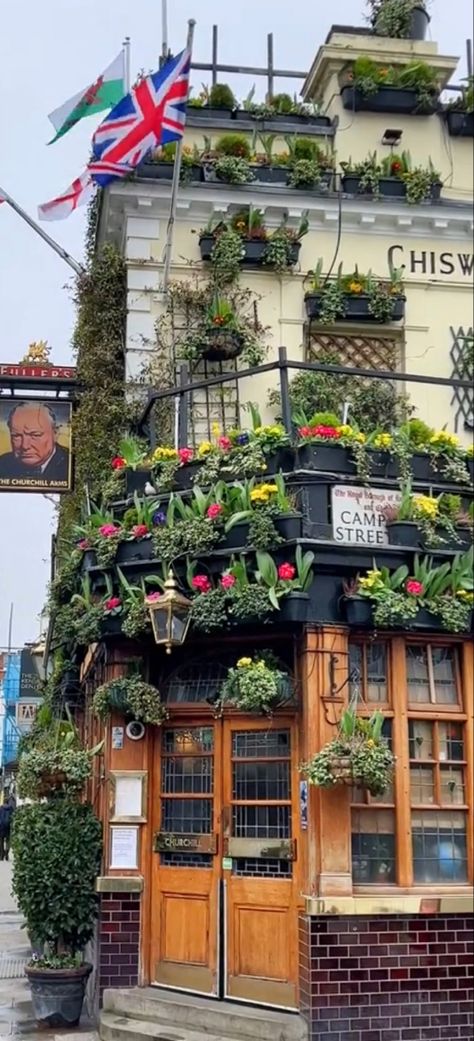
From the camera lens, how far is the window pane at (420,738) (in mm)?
8712

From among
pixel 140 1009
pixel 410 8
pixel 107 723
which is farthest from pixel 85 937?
pixel 410 8

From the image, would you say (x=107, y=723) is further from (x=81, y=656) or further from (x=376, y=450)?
(x=376, y=450)

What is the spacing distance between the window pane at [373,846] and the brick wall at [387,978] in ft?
1.12

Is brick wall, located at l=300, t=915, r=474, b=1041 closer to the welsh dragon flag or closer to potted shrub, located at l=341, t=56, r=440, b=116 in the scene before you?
the welsh dragon flag

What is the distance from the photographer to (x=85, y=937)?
9.48 meters

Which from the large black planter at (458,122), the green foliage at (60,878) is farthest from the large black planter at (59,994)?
the large black planter at (458,122)

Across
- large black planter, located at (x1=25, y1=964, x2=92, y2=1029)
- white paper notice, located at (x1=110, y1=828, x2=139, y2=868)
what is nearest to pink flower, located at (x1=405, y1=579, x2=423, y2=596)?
white paper notice, located at (x1=110, y1=828, x2=139, y2=868)

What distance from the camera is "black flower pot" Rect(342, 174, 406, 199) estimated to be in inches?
516

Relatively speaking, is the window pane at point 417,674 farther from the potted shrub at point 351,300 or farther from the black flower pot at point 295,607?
the potted shrub at point 351,300

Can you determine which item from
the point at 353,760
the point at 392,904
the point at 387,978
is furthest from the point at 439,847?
the point at 353,760

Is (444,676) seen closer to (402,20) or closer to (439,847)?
Result: (439,847)

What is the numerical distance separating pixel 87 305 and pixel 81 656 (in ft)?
13.9

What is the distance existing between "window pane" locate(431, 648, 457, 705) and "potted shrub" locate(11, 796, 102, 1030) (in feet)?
10.6

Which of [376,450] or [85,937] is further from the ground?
[376,450]
